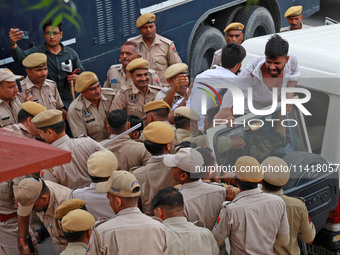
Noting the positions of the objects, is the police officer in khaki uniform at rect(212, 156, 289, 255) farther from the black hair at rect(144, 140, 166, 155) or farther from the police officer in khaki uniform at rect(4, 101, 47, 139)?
the police officer in khaki uniform at rect(4, 101, 47, 139)

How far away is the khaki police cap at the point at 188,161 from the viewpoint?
385 centimetres

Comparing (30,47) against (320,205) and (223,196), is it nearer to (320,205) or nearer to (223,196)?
(223,196)

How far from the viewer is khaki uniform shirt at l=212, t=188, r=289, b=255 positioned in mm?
3625

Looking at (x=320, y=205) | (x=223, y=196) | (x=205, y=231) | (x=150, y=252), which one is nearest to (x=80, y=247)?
(x=150, y=252)

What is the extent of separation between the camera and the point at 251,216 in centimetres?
362

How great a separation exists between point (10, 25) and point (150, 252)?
3500 mm

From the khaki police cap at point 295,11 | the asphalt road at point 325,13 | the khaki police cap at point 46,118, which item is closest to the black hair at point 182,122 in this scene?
the khaki police cap at point 46,118

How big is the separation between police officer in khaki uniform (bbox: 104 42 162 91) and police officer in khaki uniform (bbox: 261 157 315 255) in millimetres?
2718

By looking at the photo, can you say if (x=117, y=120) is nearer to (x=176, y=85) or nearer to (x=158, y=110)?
(x=158, y=110)

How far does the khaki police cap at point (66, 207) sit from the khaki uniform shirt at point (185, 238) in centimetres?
65

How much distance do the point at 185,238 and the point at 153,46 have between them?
395cm

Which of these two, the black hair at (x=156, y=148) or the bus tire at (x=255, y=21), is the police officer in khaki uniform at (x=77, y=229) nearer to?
the black hair at (x=156, y=148)

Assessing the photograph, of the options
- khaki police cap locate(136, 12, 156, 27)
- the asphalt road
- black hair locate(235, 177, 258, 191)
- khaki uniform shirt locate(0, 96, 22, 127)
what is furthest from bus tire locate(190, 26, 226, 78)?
Result: the asphalt road

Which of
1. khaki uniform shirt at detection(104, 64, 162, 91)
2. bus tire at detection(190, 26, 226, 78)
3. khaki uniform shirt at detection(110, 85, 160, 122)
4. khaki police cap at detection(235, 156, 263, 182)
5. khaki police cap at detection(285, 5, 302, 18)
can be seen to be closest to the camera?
khaki police cap at detection(235, 156, 263, 182)
